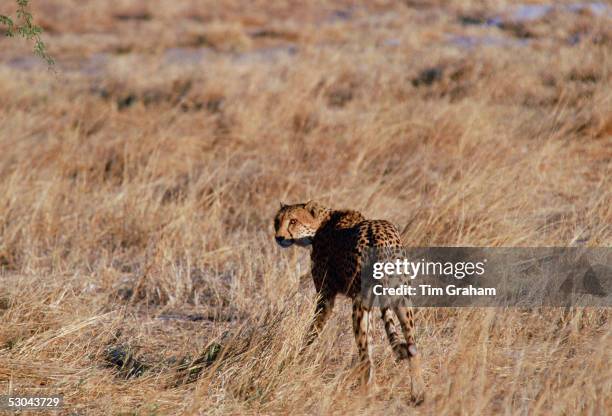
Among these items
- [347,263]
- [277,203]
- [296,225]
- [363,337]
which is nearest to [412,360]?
[363,337]

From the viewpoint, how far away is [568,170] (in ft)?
24.2

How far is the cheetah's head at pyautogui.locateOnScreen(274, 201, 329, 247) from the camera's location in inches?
170

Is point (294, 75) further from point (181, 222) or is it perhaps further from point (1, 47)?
point (1, 47)

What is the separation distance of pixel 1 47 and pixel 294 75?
881cm

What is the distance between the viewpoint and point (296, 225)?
4.32m

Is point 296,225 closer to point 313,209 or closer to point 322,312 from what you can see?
point 313,209

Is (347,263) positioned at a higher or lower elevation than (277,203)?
lower

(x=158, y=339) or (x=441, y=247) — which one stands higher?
(x=441, y=247)

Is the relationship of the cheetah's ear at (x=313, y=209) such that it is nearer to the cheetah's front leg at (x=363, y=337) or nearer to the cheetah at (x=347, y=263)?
the cheetah at (x=347, y=263)

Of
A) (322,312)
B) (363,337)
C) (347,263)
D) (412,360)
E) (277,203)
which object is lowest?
(412,360)

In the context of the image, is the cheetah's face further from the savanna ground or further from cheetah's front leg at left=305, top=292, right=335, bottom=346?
cheetah's front leg at left=305, top=292, right=335, bottom=346

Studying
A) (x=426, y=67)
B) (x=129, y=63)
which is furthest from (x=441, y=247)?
(x=129, y=63)

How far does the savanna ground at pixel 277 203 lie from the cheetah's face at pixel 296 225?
0.81 feet

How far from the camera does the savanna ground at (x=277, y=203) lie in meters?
3.81
